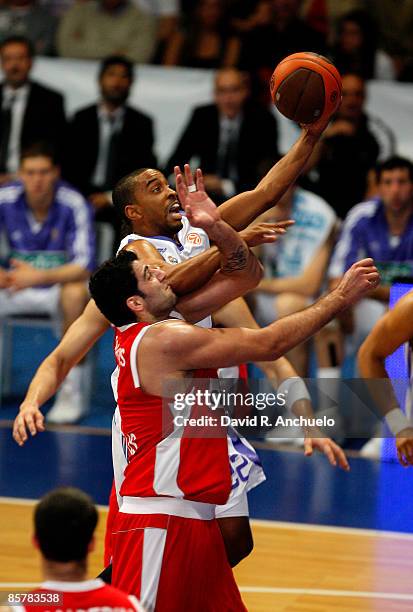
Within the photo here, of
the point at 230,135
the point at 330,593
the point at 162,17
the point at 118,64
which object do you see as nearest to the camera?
the point at 330,593

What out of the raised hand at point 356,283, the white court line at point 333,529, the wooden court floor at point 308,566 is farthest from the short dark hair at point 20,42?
the raised hand at point 356,283

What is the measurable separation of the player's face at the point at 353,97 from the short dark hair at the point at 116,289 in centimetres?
615

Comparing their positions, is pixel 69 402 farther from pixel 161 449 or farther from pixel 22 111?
pixel 161 449

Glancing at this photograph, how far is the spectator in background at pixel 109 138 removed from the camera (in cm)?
1057

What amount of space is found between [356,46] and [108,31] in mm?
2551

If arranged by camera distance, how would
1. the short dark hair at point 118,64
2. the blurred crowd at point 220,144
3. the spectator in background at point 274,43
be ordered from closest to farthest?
the blurred crowd at point 220,144, the short dark hair at point 118,64, the spectator in background at point 274,43

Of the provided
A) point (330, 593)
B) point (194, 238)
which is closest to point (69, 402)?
point (330, 593)

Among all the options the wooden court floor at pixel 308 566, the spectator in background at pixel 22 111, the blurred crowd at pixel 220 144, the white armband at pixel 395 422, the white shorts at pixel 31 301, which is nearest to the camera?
the white armband at pixel 395 422

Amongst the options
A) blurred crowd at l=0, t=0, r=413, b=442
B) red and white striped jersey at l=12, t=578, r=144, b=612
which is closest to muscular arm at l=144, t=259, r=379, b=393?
red and white striped jersey at l=12, t=578, r=144, b=612

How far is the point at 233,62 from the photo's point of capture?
38.0 feet

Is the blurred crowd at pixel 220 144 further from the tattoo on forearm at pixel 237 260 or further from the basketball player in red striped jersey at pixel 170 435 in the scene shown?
the basketball player in red striped jersey at pixel 170 435

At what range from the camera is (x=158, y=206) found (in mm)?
5047

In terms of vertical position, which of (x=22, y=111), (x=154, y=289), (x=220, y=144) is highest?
(x=22, y=111)

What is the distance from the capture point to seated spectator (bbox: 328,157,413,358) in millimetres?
8953
